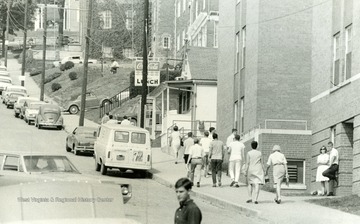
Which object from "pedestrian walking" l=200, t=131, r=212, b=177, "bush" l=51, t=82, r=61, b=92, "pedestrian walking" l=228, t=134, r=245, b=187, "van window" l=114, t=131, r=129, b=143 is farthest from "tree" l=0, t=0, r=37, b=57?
"pedestrian walking" l=228, t=134, r=245, b=187

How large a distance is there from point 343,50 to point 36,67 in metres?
59.0

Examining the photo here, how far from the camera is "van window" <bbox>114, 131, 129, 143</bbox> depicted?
27.2 meters

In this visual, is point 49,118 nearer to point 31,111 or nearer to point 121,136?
point 31,111

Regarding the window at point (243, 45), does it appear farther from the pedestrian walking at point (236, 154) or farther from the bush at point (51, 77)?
the bush at point (51, 77)

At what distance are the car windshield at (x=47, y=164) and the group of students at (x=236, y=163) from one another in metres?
5.24

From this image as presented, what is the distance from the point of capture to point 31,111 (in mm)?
46312

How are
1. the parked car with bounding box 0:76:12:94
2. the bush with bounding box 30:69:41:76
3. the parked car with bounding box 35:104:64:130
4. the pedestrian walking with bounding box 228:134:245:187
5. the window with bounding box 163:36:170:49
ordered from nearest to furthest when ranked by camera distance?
the pedestrian walking with bounding box 228:134:245:187 < the parked car with bounding box 35:104:64:130 < the parked car with bounding box 0:76:12:94 < the window with bounding box 163:36:170:49 < the bush with bounding box 30:69:41:76

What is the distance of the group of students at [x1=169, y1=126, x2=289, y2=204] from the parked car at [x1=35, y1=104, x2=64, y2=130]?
54.9ft

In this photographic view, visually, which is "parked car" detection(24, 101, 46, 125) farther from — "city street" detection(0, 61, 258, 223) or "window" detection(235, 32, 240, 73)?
"window" detection(235, 32, 240, 73)

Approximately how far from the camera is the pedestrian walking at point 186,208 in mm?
8836

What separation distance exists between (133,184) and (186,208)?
16494 mm

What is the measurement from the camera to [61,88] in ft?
184

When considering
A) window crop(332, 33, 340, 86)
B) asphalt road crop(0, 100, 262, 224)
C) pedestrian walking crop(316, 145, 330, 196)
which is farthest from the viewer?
window crop(332, 33, 340, 86)

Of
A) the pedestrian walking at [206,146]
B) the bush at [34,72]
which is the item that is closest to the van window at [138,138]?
the pedestrian walking at [206,146]
